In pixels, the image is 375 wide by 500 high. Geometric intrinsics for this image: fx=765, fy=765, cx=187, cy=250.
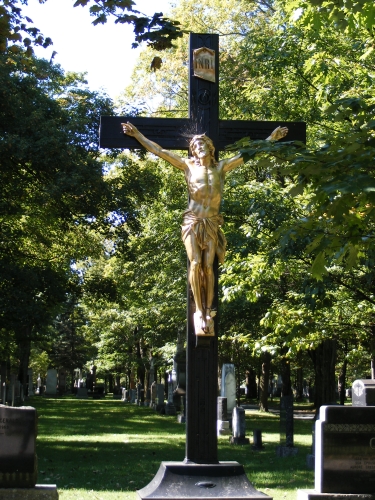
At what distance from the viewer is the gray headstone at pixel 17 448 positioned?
8.49 meters

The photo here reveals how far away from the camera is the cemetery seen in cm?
729

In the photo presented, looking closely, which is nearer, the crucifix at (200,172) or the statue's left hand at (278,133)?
the crucifix at (200,172)

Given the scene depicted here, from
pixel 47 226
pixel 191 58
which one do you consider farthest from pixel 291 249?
pixel 47 226

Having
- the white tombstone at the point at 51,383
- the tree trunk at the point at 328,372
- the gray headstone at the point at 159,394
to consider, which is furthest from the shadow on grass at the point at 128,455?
the white tombstone at the point at 51,383

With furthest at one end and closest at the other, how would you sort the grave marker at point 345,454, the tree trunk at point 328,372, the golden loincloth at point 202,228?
the tree trunk at point 328,372
the grave marker at point 345,454
the golden loincloth at point 202,228

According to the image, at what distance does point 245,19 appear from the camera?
98.9ft

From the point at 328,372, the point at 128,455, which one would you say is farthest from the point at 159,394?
the point at 128,455

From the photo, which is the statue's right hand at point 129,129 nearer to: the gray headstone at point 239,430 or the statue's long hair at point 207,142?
the statue's long hair at point 207,142

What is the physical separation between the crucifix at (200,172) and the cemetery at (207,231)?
0.7 inches

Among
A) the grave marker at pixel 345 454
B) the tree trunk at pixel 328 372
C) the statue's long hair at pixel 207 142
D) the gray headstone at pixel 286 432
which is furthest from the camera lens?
the tree trunk at pixel 328 372

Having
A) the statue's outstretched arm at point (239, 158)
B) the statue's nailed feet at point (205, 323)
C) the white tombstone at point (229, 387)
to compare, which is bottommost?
the white tombstone at point (229, 387)

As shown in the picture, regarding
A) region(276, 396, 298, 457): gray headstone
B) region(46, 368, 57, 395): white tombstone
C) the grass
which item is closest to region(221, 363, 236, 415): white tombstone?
the grass

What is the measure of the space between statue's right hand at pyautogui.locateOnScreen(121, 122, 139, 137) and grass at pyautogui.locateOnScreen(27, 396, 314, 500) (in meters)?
4.93

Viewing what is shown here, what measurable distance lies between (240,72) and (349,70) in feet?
27.9
